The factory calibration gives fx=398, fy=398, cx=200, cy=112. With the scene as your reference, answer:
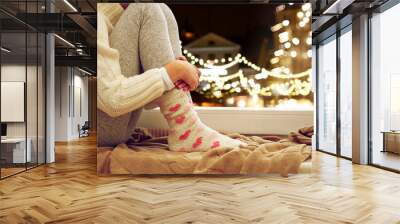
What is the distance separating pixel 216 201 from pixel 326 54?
20.0 feet

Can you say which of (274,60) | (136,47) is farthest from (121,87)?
(274,60)

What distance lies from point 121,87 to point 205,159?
1596 millimetres

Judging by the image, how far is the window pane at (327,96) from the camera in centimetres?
888

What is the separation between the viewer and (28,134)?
671cm

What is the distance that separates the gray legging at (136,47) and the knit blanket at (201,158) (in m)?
0.24

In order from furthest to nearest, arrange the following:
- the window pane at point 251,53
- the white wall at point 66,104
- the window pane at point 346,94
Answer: the white wall at point 66,104 < the window pane at point 346,94 < the window pane at point 251,53

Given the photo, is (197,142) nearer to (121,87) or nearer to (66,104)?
(121,87)

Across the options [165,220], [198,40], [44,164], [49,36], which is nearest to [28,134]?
[44,164]

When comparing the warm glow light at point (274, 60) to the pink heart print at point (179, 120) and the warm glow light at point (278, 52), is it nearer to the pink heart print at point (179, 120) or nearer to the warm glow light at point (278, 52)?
the warm glow light at point (278, 52)

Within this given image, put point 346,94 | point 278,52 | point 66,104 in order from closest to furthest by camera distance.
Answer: point 278,52 → point 346,94 → point 66,104

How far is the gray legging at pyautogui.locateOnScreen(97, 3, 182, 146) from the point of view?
5.69 metres

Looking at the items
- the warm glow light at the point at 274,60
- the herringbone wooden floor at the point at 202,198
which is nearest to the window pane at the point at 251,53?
the warm glow light at the point at 274,60

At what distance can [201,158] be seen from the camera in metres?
5.82

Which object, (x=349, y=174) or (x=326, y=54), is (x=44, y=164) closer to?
(x=349, y=174)
